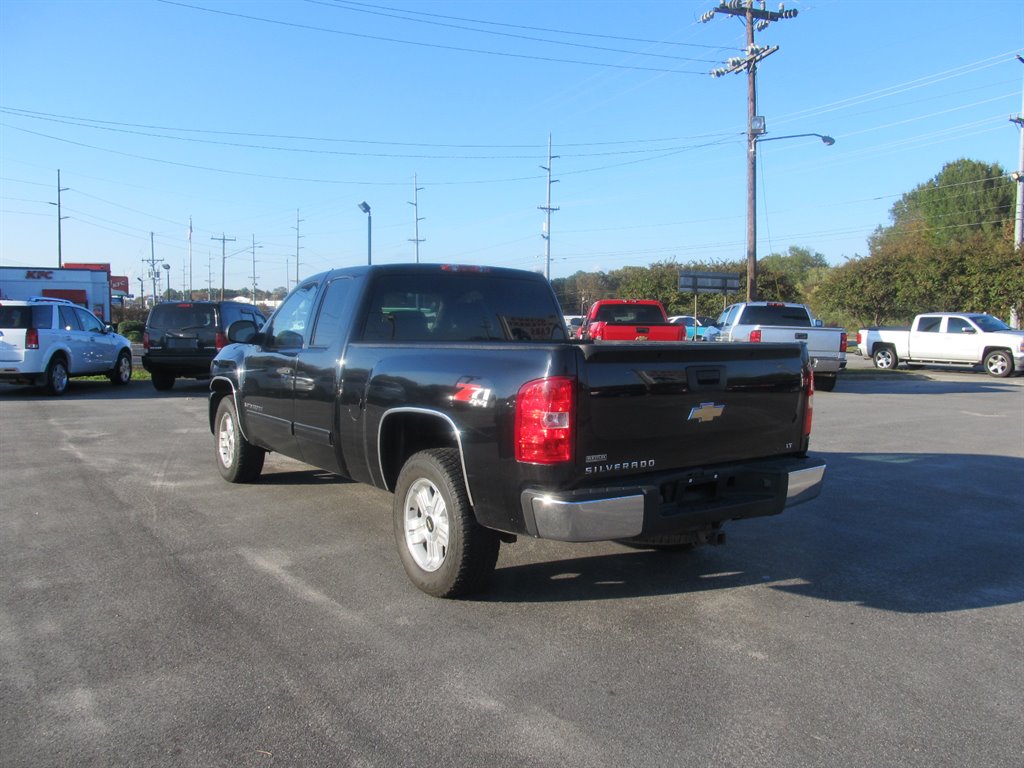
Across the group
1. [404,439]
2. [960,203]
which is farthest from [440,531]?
[960,203]

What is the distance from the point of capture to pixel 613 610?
4.43 metres

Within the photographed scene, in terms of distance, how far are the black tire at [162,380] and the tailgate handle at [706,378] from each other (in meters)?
14.5

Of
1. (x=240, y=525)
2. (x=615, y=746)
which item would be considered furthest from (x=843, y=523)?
(x=240, y=525)

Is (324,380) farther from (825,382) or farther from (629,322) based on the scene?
(825,382)

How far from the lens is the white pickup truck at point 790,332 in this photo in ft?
54.7

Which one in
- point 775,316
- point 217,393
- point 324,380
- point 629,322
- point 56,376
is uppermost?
point 775,316

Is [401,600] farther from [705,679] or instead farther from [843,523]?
[843,523]

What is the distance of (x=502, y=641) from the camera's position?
3994 mm

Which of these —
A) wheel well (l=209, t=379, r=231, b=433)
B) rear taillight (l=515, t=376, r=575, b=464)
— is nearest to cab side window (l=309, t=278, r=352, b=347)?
wheel well (l=209, t=379, r=231, b=433)

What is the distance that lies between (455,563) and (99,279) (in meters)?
34.5

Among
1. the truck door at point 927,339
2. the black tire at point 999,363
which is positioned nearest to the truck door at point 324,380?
the black tire at point 999,363

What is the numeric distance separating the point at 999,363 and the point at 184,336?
69.8ft

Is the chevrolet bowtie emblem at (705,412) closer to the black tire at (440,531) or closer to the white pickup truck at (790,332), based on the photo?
the black tire at (440,531)

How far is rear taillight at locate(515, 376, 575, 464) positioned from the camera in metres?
3.80
